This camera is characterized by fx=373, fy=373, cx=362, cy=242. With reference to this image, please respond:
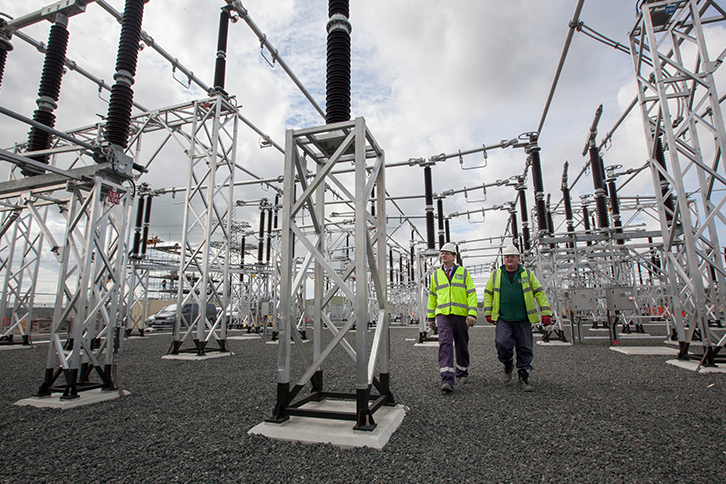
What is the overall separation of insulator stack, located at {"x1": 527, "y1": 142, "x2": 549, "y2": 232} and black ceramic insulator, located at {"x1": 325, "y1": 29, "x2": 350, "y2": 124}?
31.8 ft

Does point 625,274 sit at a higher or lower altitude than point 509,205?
lower

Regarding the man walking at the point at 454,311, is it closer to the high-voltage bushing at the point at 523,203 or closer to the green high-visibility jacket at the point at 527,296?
the green high-visibility jacket at the point at 527,296

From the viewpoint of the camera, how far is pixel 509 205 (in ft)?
67.9

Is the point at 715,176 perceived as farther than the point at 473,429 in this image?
Yes

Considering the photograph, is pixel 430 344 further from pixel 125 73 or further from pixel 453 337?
pixel 125 73

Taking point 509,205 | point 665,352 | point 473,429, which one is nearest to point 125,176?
point 473,429

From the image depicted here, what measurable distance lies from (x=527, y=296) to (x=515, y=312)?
10.1 inches

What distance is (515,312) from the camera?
4.84m

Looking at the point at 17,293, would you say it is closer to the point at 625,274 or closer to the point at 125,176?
the point at 125,176

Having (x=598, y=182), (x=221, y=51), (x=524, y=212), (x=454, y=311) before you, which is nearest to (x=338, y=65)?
(x=454, y=311)

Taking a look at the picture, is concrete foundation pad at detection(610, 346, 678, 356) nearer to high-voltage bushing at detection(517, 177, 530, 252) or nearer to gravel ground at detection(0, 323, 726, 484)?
gravel ground at detection(0, 323, 726, 484)

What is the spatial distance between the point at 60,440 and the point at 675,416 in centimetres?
526

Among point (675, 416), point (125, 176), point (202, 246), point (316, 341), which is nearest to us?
point (675, 416)

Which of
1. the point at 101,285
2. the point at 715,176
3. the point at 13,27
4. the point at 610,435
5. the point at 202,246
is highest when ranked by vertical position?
the point at 13,27
